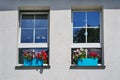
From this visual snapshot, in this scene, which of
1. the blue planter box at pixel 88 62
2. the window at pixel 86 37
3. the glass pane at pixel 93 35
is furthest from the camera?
the glass pane at pixel 93 35

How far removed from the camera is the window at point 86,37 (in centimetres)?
1027

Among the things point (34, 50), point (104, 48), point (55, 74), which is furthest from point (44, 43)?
point (104, 48)

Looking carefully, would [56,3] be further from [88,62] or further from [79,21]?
[88,62]

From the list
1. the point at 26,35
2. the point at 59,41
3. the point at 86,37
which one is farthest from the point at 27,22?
the point at 86,37

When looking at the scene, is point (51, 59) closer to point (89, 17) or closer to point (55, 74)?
point (55, 74)

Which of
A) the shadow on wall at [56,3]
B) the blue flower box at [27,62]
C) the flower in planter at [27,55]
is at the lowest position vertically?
the blue flower box at [27,62]

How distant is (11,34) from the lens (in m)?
10.3

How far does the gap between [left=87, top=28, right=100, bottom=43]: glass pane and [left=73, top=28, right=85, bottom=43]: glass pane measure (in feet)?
0.55

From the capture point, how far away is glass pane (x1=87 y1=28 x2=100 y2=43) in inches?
415

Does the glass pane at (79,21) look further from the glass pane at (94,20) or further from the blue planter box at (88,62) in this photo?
the blue planter box at (88,62)

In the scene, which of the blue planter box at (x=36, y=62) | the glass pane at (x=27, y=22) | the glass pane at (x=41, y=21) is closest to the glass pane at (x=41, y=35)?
the glass pane at (x=41, y=21)

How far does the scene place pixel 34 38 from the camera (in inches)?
418

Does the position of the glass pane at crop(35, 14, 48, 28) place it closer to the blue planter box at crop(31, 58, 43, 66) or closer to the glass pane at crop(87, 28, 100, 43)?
the blue planter box at crop(31, 58, 43, 66)

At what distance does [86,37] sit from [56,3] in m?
1.26
